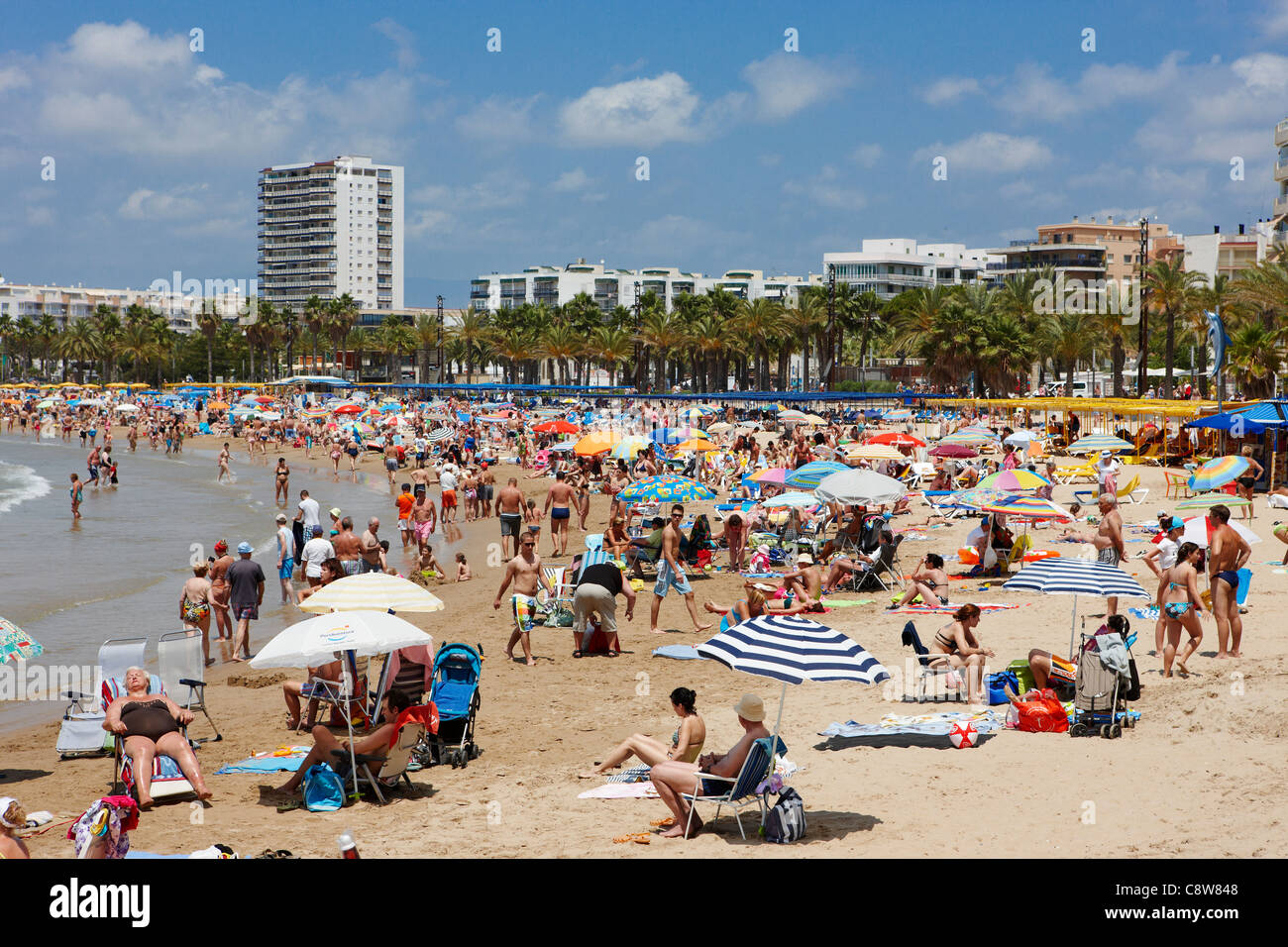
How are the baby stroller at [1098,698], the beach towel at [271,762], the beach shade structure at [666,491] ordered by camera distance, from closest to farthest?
the baby stroller at [1098,698] → the beach towel at [271,762] → the beach shade structure at [666,491]

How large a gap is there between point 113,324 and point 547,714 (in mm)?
115573

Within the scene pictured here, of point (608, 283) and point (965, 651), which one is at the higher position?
point (608, 283)

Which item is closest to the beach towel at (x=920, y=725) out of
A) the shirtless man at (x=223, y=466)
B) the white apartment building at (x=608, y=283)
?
the shirtless man at (x=223, y=466)

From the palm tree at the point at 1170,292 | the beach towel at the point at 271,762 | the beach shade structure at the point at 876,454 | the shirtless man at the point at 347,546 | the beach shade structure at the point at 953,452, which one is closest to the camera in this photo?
the beach towel at the point at 271,762

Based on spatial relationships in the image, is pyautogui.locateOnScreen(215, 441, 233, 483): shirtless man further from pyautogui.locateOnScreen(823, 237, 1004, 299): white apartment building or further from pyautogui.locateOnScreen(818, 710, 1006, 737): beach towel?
pyautogui.locateOnScreen(823, 237, 1004, 299): white apartment building

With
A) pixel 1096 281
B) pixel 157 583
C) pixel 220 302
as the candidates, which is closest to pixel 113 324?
pixel 220 302

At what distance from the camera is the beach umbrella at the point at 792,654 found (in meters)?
6.22

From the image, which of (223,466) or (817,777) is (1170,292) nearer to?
(223,466)

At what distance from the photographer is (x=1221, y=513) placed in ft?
30.6

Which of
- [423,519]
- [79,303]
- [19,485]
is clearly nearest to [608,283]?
[79,303]

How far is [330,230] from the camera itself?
177125 millimetres

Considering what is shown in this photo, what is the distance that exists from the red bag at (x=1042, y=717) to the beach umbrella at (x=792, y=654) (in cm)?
217

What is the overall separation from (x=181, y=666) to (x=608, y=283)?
141545 millimetres

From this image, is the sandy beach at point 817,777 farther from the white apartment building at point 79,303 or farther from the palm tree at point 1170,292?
the white apartment building at point 79,303
